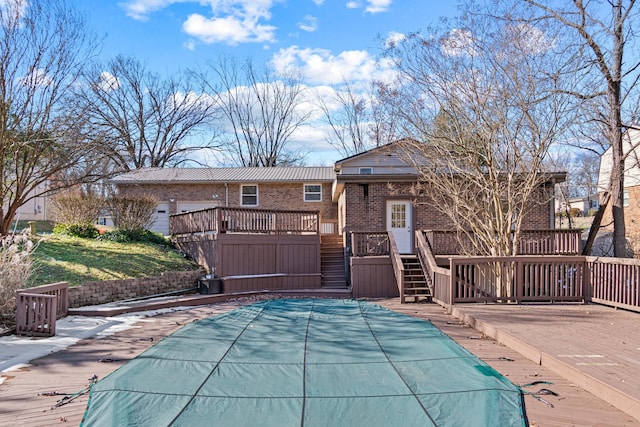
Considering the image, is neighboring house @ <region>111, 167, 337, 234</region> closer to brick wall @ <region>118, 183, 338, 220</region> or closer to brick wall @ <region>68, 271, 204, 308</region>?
brick wall @ <region>118, 183, 338, 220</region>

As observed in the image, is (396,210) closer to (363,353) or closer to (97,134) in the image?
(97,134)

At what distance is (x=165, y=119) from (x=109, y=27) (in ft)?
66.3

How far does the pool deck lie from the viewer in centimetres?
423

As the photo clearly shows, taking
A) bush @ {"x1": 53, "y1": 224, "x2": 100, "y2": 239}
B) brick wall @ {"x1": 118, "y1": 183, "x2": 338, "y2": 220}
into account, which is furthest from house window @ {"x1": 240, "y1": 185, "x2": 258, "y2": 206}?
bush @ {"x1": 53, "y1": 224, "x2": 100, "y2": 239}

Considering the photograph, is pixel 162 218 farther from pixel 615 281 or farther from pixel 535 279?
pixel 615 281

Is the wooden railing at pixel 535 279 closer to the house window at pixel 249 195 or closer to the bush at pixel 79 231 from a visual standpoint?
the bush at pixel 79 231

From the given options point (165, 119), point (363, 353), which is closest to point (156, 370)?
point (363, 353)

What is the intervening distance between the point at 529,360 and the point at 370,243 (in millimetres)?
8532

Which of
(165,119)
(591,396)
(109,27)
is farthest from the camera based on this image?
(165,119)

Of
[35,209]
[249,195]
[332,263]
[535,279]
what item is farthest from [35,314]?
[35,209]

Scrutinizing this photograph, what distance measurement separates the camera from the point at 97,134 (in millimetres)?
12820

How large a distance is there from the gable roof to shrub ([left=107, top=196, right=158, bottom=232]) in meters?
5.45

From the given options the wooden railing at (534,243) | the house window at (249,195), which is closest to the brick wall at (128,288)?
the wooden railing at (534,243)

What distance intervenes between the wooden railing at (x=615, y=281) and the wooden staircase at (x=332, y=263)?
696 cm
